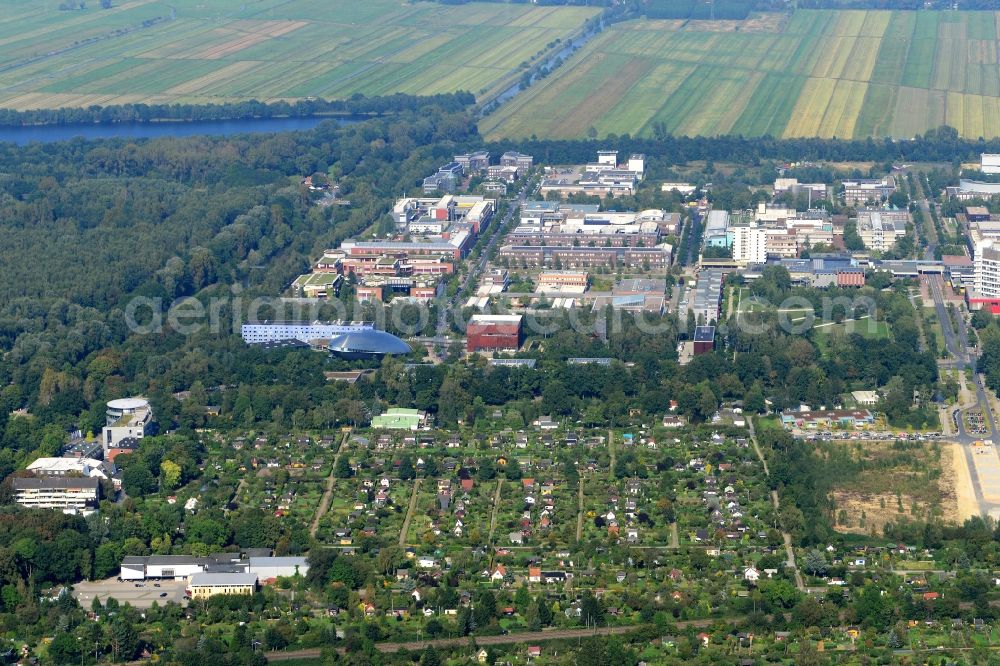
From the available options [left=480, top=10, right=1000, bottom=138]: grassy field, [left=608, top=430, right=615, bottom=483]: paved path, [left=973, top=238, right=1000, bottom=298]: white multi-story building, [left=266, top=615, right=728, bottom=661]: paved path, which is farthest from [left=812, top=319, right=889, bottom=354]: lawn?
[left=480, top=10, right=1000, bottom=138]: grassy field

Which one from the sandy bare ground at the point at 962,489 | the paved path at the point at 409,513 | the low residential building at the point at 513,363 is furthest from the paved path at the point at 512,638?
the low residential building at the point at 513,363

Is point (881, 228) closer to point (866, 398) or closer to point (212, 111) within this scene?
point (866, 398)

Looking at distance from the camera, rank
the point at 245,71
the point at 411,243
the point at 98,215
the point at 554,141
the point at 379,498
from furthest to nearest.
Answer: the point at 245,71 < the point at 554,141 < the point at 98,215 < the point at 411,243 < the point at 379,498

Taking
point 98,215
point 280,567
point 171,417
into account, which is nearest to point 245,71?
point 98,215

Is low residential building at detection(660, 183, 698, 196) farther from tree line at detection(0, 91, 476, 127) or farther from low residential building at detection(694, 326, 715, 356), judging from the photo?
low residential building at detection(694, 326, 715, 356)

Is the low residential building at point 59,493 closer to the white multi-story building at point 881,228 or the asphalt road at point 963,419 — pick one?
the asphalt road at point 963,419

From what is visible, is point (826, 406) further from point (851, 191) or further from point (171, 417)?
point (851, 191)
